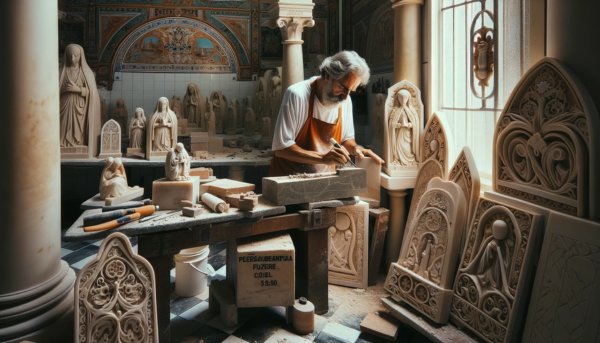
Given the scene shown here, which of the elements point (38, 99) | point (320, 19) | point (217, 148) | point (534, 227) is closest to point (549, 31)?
point (534, 227)

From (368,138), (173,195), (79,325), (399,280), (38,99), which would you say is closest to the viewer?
(79,325)

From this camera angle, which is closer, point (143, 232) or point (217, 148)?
point (143, 232)

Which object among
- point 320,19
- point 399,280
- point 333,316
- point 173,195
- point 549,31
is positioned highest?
point 320,19

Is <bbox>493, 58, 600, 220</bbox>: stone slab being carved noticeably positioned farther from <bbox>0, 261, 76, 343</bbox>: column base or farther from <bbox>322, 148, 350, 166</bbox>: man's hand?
<bbox>0, 261, 76, 343</bbox>: column base

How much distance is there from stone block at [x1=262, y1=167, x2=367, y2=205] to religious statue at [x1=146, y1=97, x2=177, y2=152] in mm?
3463

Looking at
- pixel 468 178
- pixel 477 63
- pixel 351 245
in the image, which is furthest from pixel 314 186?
pixel 477 63

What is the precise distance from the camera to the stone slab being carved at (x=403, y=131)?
15.0ft

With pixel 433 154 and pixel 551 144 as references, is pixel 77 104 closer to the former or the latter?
pixel 433 154

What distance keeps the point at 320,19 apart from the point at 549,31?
8.24 meters

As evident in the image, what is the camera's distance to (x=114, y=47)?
993 centimetres

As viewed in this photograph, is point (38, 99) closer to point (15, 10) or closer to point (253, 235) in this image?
point (15, 10)

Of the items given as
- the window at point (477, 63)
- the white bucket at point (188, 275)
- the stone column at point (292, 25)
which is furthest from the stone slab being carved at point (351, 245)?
the stone column at point (292, 25)

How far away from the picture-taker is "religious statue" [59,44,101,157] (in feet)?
21.1

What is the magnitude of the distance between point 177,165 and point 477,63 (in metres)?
2.94
